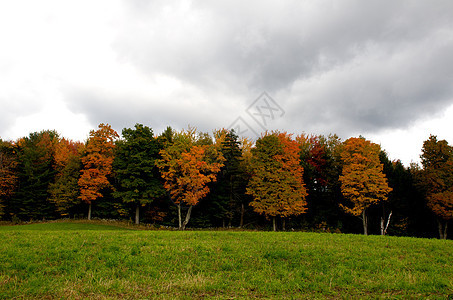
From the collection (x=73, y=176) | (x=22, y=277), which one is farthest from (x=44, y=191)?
(x=22, y=277)

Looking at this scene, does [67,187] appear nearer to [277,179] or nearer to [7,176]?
[7,176]

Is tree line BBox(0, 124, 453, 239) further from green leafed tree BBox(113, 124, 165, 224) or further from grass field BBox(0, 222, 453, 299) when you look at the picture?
grass field BBox(0, 222, 453, 299)

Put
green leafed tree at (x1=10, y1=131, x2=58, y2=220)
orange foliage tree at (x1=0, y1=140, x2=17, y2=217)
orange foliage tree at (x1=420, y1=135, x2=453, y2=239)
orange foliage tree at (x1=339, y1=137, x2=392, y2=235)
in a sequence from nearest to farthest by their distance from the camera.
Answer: orange foliage tree at (x1=420, y1=135, x2=453, y2=239)
orange foliage tree at (x1=339, y1=137, x2=392, y2=235)
orange foliage tree at (x1=0, y1=140, x2=17, y2=217)
green leafed tree at (x1=10, y1=131, x2=58, y2=220)

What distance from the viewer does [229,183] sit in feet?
134

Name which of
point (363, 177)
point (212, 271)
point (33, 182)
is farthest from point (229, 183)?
point (33, 182)

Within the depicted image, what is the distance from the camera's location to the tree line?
32.3 metres

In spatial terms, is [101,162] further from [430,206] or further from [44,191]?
[430,206]

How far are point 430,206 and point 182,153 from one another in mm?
34026

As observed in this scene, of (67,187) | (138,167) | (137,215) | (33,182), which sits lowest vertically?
(137,215)

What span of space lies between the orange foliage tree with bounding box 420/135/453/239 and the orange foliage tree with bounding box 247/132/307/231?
16.0 metres

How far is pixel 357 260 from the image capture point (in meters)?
9.17

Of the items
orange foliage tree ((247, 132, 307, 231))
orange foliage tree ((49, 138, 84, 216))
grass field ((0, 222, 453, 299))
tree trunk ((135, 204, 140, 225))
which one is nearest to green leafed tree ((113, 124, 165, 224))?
tree trunk ((135, 204, 140, 225))

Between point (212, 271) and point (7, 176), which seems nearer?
point (212, 271)

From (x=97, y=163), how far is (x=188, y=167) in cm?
1513
